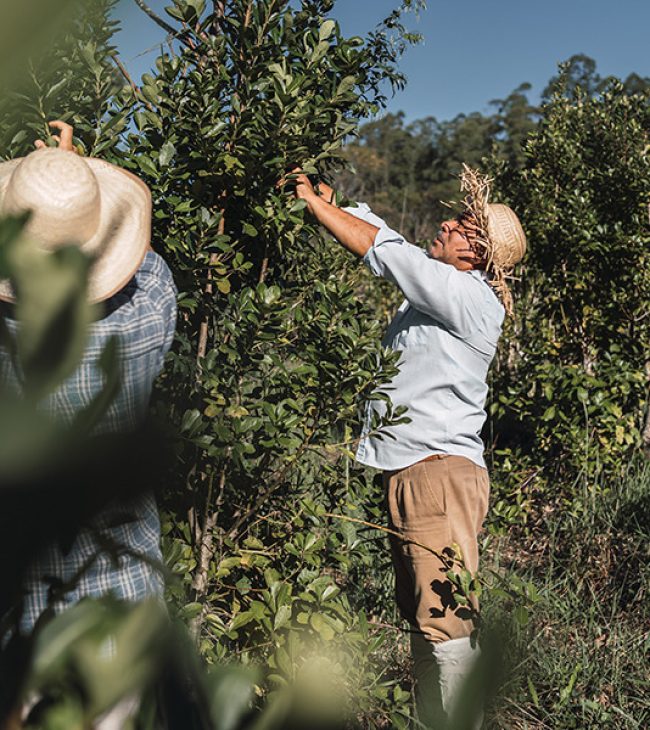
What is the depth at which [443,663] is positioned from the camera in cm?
265

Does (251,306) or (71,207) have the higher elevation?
(71,207)

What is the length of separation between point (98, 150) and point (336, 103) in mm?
682

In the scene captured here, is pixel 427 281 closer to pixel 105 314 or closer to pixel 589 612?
pixel 105 314

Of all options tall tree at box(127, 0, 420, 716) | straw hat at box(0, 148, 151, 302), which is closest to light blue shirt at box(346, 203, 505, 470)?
tall tree at box(127, 0, 420, 716)

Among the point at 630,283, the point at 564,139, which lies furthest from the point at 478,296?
the point at 564,139

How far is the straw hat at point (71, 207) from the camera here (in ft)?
2.98

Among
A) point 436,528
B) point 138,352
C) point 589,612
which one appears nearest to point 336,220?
point 138,352

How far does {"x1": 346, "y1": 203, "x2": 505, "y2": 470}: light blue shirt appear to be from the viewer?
2594mm

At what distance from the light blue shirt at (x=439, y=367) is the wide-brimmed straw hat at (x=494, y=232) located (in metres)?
0.06

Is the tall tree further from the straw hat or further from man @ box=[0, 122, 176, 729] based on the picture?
Result: the straw hat

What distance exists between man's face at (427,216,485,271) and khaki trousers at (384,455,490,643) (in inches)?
27.0

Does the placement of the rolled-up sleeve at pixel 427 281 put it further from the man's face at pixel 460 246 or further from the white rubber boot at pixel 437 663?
the white rubber boot at pixel 437 663

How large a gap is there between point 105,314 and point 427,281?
120 cm

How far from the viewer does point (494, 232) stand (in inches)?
108
